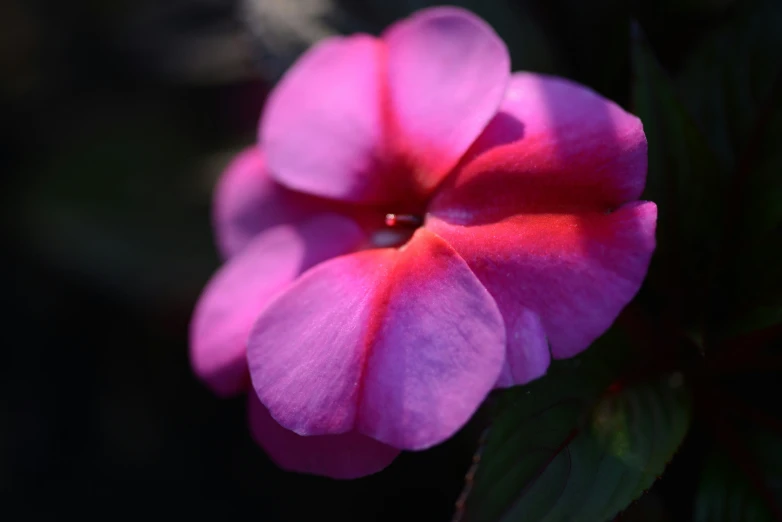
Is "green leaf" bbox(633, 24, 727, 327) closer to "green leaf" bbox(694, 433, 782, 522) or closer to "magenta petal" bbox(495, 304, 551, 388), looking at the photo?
"green leaf" bbox(694, 433, 782, 522)

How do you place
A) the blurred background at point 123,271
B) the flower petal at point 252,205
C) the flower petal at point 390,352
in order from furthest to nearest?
the blurred background at point 123,271 → the flower petal at point 252,205 → the flower petal at point 390,352

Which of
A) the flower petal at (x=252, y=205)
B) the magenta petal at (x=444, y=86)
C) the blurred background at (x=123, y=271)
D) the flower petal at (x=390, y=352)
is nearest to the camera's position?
the flower petal at (x=390, y=352)

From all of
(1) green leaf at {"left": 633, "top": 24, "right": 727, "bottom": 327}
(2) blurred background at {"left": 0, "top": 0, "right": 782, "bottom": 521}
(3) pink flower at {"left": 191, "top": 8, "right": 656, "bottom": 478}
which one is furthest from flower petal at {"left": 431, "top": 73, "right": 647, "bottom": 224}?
(2) blurred background at {"left": 0, "top": 0, "right": 782, "bottom": 521}

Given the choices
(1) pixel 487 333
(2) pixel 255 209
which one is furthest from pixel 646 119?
(2) pixel 255 209

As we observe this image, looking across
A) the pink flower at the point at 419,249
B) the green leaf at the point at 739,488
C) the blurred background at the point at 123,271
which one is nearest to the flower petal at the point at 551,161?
the pink flower at the point at 419,249

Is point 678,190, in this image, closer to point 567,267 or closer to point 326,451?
point 567,267

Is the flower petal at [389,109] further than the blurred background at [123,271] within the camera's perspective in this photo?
No

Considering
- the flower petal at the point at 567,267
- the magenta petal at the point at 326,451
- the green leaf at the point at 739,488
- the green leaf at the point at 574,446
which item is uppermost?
the flower petal at the point at 567,267

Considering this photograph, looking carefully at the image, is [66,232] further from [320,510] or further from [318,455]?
[318,455]

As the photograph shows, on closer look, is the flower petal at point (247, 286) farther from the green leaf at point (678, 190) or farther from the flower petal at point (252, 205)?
the green leaf at point (678, 190)
